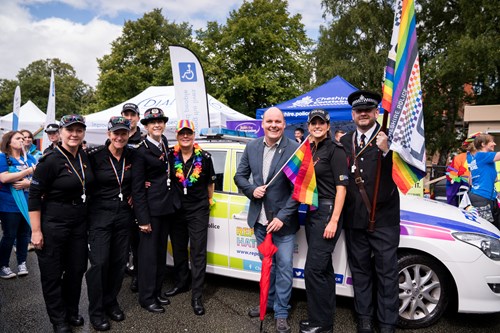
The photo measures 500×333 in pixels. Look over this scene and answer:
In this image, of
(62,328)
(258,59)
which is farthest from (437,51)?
(62,328)

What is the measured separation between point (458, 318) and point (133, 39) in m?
30.4

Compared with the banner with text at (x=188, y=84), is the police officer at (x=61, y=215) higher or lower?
lower

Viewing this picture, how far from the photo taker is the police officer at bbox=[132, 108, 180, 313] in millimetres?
3479

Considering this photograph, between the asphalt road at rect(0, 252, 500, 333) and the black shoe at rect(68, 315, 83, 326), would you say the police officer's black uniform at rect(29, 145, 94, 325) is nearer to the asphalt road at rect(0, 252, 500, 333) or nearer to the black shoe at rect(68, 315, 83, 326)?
the black shoe at rect(68, 315, 83, 326)

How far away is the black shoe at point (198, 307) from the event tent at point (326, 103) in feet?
20.5

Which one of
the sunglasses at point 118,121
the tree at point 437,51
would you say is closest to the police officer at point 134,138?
the sunglasses at point 118,121

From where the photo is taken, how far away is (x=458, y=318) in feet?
11.3

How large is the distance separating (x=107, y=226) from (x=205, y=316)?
1.34 m

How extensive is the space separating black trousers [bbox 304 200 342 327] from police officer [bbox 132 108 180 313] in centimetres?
148

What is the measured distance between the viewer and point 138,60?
2805cm

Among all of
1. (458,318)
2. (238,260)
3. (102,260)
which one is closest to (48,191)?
(102,260)

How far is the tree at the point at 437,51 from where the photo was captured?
1447 cm

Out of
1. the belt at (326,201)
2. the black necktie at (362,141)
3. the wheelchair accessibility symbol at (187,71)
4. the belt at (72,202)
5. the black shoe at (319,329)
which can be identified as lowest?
the black shoe at (319,329)

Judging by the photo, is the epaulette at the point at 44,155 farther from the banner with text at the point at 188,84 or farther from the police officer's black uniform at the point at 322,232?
the banner with text at the point at 188,84
